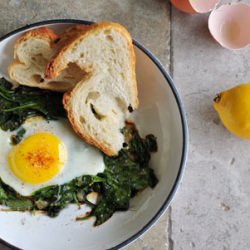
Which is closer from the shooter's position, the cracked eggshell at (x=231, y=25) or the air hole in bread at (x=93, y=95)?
the air hole in bread at (x=93, y=95)

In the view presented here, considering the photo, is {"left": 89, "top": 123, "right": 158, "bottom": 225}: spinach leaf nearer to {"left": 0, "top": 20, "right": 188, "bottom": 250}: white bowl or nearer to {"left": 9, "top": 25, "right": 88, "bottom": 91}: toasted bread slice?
{"left": 0, "top": 20, "right": 188, "bottom": 250}: white bowl

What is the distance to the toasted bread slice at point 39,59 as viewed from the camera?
1.41 meters

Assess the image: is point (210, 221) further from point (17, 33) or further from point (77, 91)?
point (17, 33)

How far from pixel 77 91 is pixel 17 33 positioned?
0.81 feet

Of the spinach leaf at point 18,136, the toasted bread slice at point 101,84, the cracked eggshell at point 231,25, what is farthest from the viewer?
the cracked eggshell at point 231,25

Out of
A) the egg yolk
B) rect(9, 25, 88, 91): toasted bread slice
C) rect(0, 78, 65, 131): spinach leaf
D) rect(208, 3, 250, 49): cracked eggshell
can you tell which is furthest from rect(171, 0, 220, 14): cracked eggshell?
the egg yolk

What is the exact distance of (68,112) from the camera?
1.44 metres

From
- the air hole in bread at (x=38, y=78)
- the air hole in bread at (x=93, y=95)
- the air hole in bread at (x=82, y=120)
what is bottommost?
the air hole in bread at (x=82, y=120)

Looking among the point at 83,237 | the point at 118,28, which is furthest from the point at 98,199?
the point at 118,28

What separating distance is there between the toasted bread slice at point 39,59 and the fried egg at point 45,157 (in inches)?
4.6

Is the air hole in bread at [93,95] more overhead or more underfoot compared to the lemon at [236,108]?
more overhead

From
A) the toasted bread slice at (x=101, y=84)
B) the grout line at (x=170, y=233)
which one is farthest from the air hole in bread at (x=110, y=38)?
the grout line at (x=170, y=233)

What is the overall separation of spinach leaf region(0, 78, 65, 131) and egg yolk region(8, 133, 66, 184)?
0.24 ft

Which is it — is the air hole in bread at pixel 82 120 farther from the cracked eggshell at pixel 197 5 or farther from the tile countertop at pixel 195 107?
the cracked eggshell at pixel 197 5
